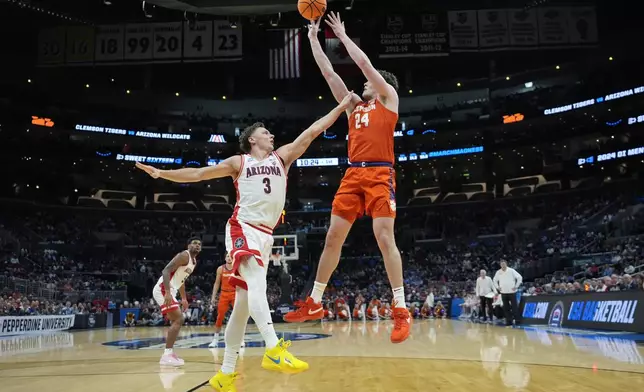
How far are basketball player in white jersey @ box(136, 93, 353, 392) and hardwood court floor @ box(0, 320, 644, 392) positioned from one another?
91 cm

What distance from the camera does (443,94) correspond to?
4750 centimetres

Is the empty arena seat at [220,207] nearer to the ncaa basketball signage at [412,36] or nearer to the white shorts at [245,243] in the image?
the ncaa basketball signage at [412,36]

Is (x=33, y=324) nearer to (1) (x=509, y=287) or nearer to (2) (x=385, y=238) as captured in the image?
(1) (x=509, y=287)

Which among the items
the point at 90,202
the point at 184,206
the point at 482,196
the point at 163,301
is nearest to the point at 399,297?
the point at 163,301

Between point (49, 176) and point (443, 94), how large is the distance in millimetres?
33590

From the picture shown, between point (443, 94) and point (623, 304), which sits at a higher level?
point (443, 94)

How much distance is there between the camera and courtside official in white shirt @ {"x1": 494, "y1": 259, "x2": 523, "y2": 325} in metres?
16.8

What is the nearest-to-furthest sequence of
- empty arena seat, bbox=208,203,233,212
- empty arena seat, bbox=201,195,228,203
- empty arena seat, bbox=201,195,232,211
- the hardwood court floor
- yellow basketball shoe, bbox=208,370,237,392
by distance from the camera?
1. yellow basketball shoe, bbox=208,370,237,392
2. the hardwood court floor
3. empty arena seat, bbox=208,203,233,212
4. empty arena seat, bbox=201,195,232,211
5. empty arena seat, bbox=201,195,228,203

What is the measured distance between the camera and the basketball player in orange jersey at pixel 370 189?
5.55 m

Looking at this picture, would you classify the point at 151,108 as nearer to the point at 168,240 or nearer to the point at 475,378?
the point at 168,240

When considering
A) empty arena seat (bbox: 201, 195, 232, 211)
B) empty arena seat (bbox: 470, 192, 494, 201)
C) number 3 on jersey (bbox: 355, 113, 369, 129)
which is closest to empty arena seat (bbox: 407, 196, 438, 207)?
empty arena seat (bbox: 470, 192, 494, 201)

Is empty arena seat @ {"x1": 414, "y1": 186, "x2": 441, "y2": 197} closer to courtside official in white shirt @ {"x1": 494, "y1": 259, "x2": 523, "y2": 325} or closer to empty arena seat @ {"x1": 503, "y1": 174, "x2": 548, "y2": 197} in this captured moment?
empty arena seat @ {"x1": 503, "y1": 174, "x2": 548, "y2": 197}

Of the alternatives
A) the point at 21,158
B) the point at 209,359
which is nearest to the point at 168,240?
the point at 21,158

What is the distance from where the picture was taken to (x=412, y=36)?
23828 mm
